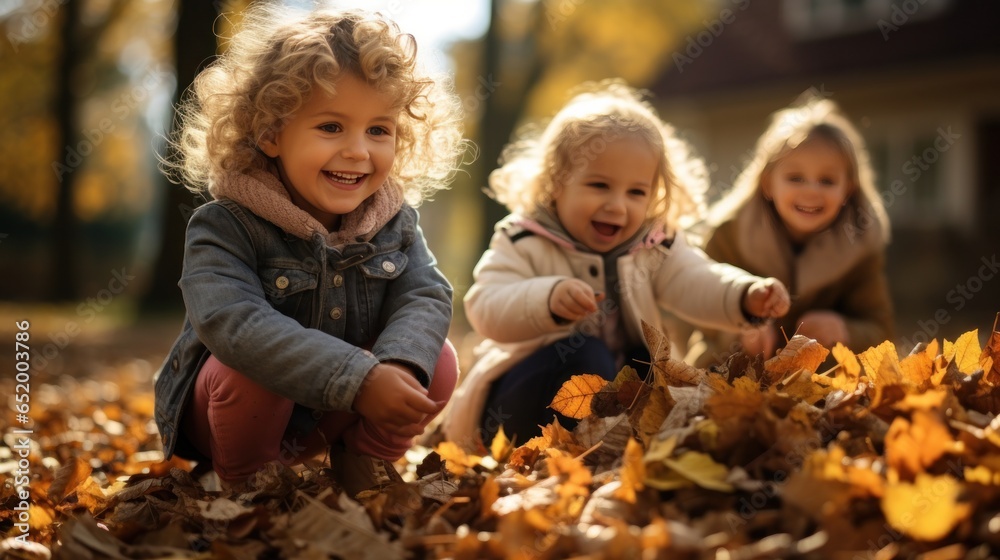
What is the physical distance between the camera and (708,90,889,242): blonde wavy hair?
142 inches

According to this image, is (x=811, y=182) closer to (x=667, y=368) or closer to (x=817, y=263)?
(x=817, y=263)

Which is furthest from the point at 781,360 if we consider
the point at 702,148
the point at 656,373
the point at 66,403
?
the point at 702,148

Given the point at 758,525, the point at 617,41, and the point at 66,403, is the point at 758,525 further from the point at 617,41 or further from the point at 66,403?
the point at 617,41

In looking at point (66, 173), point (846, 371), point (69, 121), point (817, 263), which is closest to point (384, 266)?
point (846, 371)

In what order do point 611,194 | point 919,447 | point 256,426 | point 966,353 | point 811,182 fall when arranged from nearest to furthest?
point 919,447, point 966,353, point 256,426, point 611,194, point 811,182

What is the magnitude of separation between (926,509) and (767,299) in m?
1.44

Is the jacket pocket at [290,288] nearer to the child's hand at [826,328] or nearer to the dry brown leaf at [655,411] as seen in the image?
the dry brown leaf at [655,411]

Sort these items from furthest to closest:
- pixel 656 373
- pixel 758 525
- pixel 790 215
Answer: pixel 790 215, pixel 656 373, pixel 758 525

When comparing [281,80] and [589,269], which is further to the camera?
[589,269]

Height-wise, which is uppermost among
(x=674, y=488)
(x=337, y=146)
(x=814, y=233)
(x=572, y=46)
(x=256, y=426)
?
(x=572, y=46)

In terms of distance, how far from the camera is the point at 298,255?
2.44 m

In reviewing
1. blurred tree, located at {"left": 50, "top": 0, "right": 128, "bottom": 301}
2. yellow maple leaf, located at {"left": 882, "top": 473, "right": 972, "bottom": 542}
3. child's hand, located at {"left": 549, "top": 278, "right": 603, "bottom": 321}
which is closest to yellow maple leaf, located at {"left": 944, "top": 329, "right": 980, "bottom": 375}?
yellow maple leaf, located at {"left": 882, "top": 473, "right": 972, "bottom": 542}

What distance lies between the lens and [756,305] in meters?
2.82

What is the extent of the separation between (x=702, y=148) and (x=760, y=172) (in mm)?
13591
